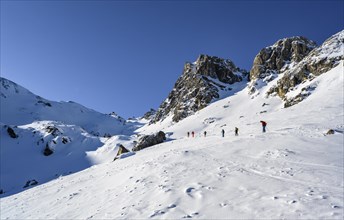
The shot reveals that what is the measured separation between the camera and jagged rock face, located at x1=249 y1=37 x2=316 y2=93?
109562 mm

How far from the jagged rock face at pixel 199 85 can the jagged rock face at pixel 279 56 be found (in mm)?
13091

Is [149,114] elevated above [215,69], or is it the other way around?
[215,69]

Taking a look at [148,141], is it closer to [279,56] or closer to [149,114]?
[279,56]

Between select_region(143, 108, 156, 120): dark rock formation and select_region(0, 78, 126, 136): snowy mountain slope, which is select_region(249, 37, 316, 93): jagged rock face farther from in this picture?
select_region(143, 108, 156, 120): dark rock formation

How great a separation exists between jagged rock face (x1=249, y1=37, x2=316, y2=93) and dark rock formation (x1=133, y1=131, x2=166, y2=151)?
6527 centimetres

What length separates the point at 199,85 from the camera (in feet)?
392

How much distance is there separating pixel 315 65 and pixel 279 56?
129ft

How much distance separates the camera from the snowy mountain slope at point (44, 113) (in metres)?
118

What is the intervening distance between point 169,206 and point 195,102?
99.1 meters

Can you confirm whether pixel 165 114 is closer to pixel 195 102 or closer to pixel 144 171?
pixel 195 102

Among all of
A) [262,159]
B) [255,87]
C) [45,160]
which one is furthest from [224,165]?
[255,87]

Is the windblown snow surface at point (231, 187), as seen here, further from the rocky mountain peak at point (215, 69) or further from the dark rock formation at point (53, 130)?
the rocky mountain peak at point (215, 69)

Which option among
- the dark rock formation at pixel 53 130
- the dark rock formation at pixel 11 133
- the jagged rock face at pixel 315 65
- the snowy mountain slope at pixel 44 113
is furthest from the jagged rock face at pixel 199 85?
the dark rock formation at pixel 11 133

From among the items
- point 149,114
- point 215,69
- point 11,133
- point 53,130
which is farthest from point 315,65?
point 149,114
